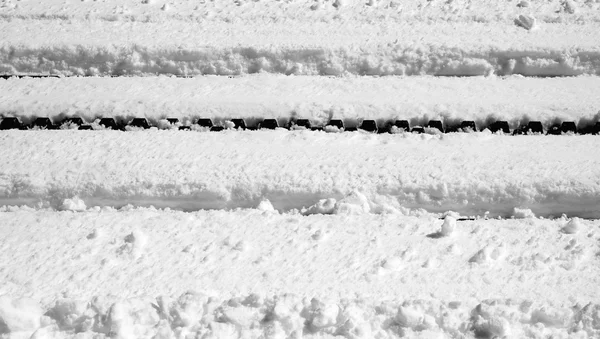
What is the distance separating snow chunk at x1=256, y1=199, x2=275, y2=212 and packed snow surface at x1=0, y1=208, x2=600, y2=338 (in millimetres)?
64

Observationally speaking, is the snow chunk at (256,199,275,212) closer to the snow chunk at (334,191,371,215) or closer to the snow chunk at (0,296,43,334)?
the snow chunk at (334,191,371,215)

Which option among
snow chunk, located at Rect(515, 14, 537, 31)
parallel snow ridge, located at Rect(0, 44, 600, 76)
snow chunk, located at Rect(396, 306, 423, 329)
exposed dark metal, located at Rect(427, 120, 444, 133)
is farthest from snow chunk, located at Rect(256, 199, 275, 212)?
snow chunk, located at Rect(515, 14, 537, 31)

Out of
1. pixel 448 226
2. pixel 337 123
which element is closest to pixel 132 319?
pixel 448 226

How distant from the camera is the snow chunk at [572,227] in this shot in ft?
9.14

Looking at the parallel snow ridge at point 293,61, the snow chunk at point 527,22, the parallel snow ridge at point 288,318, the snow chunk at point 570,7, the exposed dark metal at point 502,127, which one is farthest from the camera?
the snow chunk at point 570,7

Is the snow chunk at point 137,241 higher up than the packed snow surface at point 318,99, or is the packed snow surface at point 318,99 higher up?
the packed snow surface at point 318,99

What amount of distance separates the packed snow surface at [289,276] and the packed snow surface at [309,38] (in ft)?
4.09

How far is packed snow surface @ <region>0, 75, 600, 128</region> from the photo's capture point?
360 centimetres

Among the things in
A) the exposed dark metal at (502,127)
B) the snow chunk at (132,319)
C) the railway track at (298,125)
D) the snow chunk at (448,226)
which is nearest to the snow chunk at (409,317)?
the snow chunk at (448,226)

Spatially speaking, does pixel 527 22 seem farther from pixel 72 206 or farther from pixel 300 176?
pixel 72 206

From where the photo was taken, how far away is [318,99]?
12.2ft

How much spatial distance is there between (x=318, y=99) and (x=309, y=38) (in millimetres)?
553

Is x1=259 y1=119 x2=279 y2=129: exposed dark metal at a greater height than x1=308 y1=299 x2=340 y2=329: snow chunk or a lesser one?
greater

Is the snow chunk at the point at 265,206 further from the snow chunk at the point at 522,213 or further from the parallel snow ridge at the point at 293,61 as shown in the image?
the parallel snow ridge at the point at 293,61
